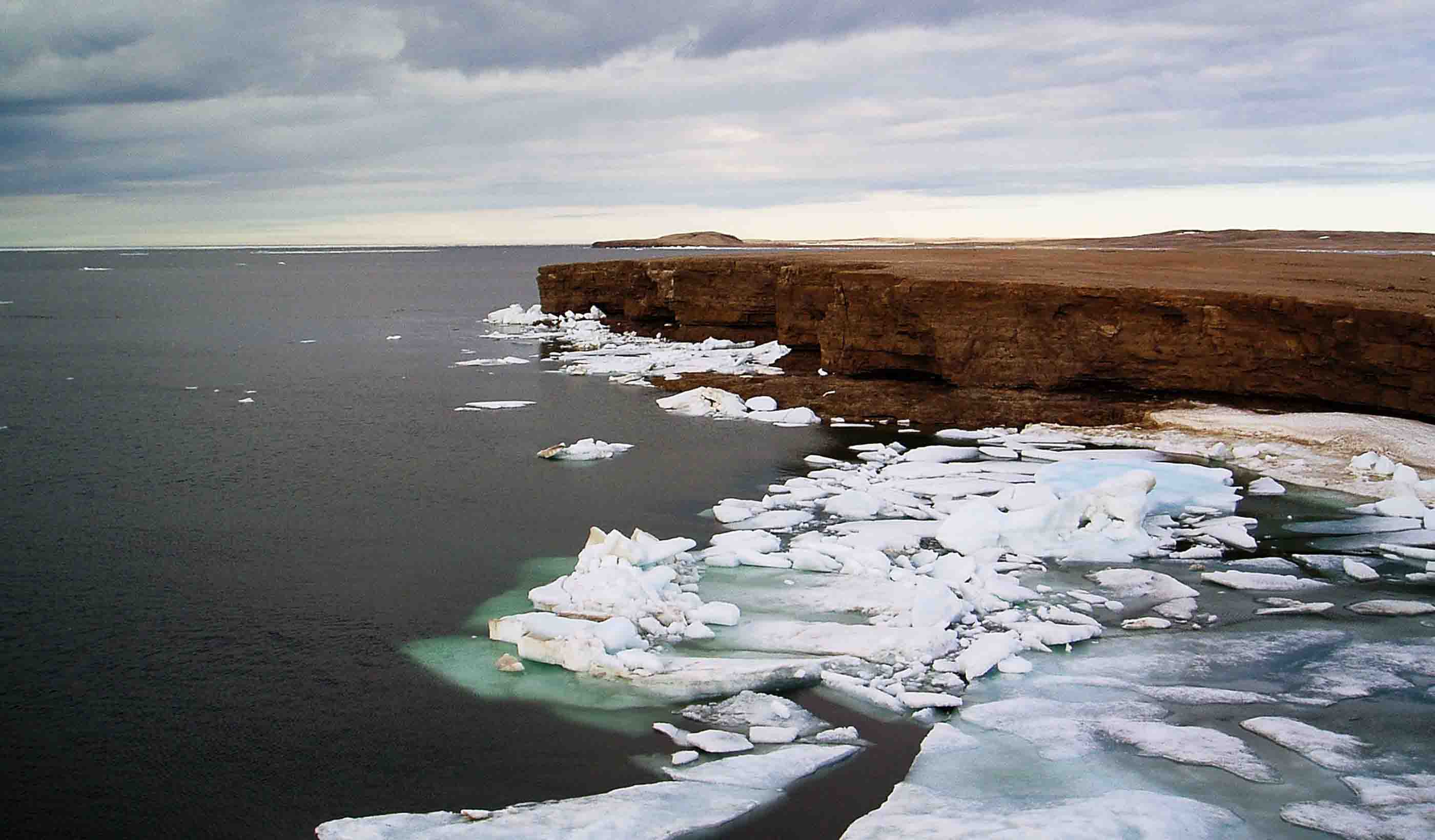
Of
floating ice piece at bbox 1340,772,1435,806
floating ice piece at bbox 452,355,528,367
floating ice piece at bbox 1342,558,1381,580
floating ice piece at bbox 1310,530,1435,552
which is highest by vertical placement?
floating ice piece at bbox 452,355,528,367

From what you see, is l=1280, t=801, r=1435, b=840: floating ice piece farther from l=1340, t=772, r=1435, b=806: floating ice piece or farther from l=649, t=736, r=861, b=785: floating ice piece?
l=649, t=736, r=861, b=785: floating ice piece

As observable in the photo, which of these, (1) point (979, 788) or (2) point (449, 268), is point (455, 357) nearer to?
(1) point (979, 788)

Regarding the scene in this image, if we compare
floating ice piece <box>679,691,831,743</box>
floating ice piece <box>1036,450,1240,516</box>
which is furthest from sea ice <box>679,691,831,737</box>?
floating ice piece <box>1036,450,1240,516</box>

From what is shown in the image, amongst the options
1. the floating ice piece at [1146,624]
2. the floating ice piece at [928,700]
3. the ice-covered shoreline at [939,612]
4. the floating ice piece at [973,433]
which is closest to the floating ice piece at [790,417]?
the floating ice piece at [973,433]

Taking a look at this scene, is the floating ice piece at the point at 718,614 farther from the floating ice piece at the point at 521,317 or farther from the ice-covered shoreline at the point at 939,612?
the floating ice piece at the point at 521,317

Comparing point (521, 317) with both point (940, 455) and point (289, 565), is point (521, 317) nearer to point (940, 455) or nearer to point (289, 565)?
point (940, 455)

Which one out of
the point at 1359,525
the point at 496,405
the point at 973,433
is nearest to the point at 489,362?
the point at 496,405

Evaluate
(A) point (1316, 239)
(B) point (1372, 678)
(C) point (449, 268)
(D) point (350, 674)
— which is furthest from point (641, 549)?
(C) point (449, 268)
